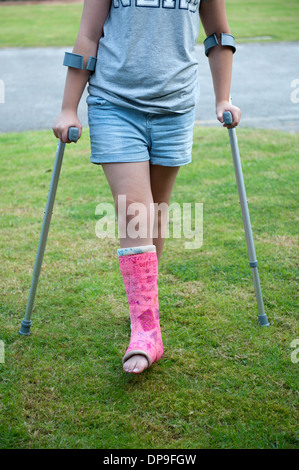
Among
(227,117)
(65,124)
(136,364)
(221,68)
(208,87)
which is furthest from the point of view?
(208,87)

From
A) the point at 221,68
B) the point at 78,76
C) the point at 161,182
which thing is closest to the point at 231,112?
the point at 221,68

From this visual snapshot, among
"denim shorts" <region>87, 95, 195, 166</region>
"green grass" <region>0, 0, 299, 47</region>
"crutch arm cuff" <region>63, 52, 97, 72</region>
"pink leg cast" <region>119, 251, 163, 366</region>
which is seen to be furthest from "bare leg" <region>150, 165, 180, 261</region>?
"green grass" <region>0, 0, 299, 47</region>

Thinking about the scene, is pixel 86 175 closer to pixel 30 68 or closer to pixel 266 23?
pixel 30 68

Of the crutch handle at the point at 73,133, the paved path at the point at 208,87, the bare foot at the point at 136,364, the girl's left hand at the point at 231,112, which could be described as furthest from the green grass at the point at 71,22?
the bare foot at the point at 136,364

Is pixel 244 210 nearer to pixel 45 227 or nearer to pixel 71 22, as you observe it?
pixel 45 227

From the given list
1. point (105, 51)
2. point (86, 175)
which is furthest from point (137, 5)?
point (86, 175)

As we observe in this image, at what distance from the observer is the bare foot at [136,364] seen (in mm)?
2377

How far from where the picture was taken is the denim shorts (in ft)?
7.98

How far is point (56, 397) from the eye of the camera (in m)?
2.45

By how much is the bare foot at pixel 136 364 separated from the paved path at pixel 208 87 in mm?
5201

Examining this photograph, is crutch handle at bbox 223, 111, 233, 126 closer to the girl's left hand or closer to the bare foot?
the girl's left hand

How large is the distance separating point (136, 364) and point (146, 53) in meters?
1.31

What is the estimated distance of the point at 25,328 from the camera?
292 centimetres

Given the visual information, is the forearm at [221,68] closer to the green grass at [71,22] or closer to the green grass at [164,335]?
the green grass at [164,335]
